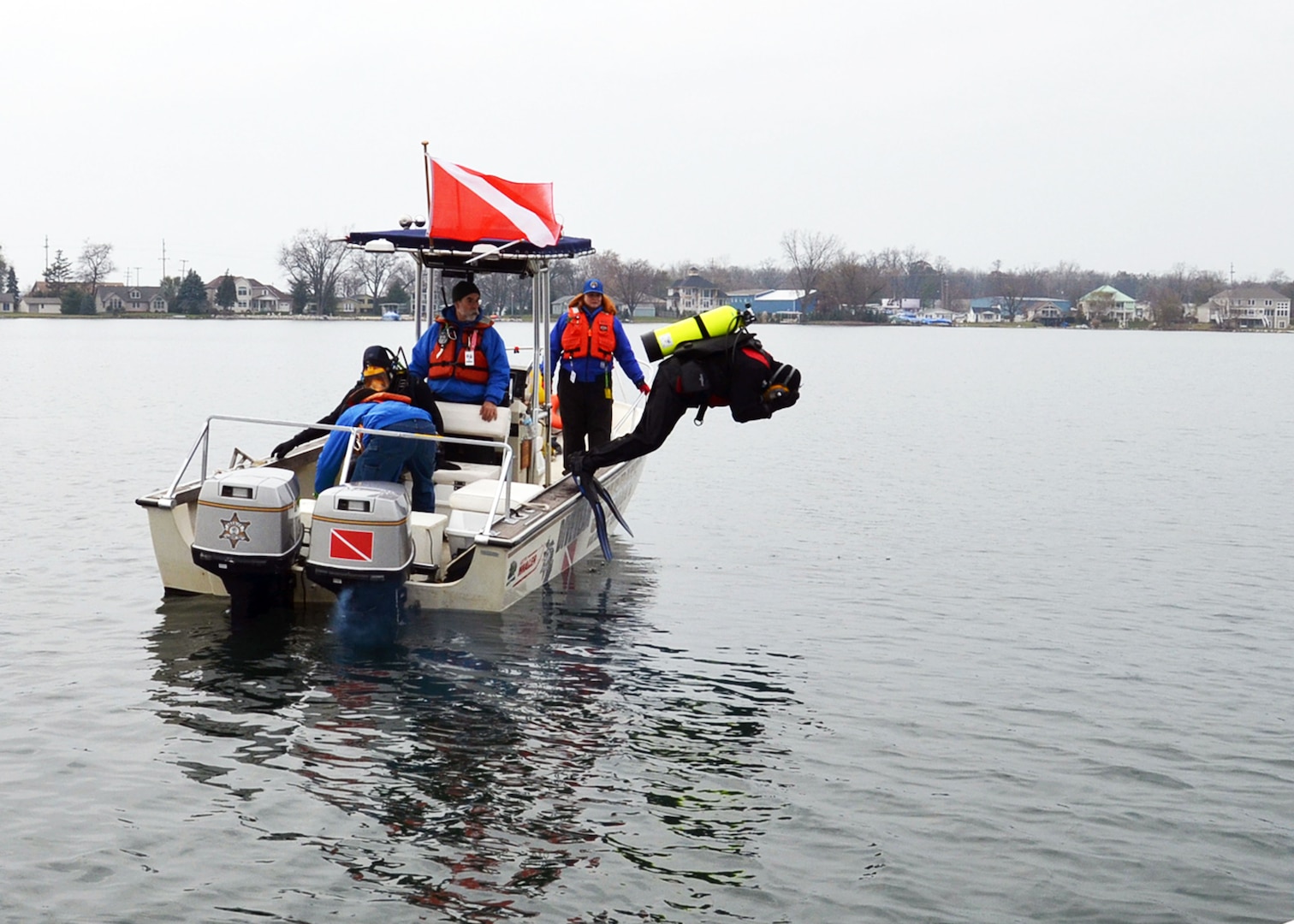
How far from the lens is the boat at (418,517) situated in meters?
8.89

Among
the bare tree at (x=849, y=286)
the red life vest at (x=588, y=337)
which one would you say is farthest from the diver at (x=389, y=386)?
the bare tree at (x=849, y=286)

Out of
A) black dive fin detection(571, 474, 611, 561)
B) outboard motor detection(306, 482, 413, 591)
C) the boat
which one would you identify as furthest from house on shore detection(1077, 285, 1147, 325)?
outboard motor detection(306, 482, 413, 591)

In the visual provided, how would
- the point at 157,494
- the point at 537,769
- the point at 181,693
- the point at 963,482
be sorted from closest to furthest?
the point at 537,769
the point at 181,693
the point at 157,494
the point at 963,482

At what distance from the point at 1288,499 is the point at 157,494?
15.4 metres

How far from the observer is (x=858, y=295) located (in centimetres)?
14625

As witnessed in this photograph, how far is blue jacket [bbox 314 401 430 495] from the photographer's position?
949 cm

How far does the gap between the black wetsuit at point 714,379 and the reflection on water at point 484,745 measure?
1831 millimetres

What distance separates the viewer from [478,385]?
11.3 meters

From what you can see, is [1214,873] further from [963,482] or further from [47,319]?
[47,319]

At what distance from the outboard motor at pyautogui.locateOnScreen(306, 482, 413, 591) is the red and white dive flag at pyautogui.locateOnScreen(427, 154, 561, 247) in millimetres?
2899

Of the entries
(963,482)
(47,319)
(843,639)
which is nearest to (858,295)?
(47,319)

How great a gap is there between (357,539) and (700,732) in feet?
8.27

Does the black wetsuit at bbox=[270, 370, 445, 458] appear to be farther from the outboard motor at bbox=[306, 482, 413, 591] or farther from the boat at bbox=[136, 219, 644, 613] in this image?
the outboard motor at bbox=[306, 482, 413, 591]

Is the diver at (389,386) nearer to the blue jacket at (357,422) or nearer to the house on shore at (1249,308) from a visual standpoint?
the blue jacket at (357,422)
